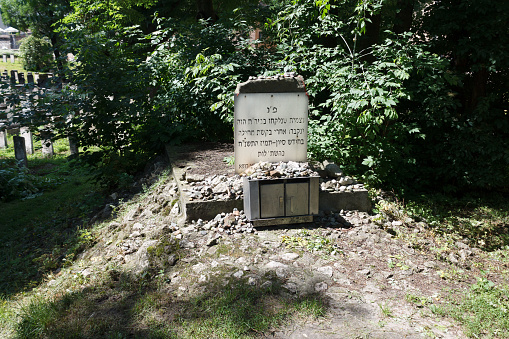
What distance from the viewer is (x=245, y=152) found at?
538 centimetres

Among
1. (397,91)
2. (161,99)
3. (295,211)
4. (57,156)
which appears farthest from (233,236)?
(57,156)

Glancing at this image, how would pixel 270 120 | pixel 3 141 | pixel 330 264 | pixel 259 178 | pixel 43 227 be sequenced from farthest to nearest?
pixel 3 141
pixel 43 227
pixel 270 120
pixel 259 178
pixel 330 264

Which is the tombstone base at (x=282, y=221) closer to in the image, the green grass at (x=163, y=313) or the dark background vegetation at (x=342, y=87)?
the green grass at (x=163, y=313)

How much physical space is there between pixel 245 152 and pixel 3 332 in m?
3.20

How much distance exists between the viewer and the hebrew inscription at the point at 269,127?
17.2ft

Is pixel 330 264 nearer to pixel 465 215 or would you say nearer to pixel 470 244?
pixel 470 244

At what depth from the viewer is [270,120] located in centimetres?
536

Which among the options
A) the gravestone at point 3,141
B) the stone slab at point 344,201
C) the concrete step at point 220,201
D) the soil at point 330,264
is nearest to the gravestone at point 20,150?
the gravestone at point 3,141

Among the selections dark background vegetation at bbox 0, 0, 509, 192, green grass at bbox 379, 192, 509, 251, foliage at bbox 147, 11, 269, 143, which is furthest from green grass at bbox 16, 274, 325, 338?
foliage at bbox 147, 11, 269, 143

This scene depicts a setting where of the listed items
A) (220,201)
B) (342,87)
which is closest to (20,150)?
(220,201)

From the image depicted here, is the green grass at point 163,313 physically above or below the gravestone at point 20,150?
below

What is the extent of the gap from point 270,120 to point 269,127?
0.30ft

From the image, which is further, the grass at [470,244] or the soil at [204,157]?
the soil at [204,157]

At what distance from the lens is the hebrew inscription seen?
5.25 meters
